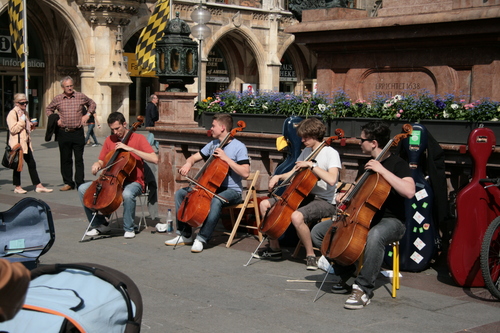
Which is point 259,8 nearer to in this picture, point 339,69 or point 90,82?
point 90,82

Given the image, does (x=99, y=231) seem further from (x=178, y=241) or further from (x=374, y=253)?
(x=374, y=253)

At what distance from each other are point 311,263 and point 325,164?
0.92 m

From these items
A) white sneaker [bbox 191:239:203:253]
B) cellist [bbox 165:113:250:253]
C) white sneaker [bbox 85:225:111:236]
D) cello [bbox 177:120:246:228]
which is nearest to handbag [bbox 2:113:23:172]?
white sneaker [bbox 85:225:111:236]

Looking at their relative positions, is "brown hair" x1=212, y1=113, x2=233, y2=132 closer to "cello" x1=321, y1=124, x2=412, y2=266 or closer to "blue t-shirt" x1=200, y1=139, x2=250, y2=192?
"blue t-shirt" x1=200, y1=139, x2=250, y2=192

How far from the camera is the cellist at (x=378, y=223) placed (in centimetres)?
569

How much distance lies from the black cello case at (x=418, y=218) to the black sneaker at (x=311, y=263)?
649mm

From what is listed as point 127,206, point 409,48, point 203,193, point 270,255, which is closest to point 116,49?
point 409,48

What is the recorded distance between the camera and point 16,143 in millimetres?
12422

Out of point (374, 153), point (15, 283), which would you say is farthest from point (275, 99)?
point (15, 283)

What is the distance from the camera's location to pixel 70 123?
12703 mm

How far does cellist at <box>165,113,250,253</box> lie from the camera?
7.69 meters

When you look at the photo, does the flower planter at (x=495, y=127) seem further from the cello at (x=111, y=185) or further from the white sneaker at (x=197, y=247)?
the cello at (x=111, y=185)

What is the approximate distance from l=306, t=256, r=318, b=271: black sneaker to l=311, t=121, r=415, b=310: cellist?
623 mm

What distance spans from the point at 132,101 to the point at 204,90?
11.3ft
